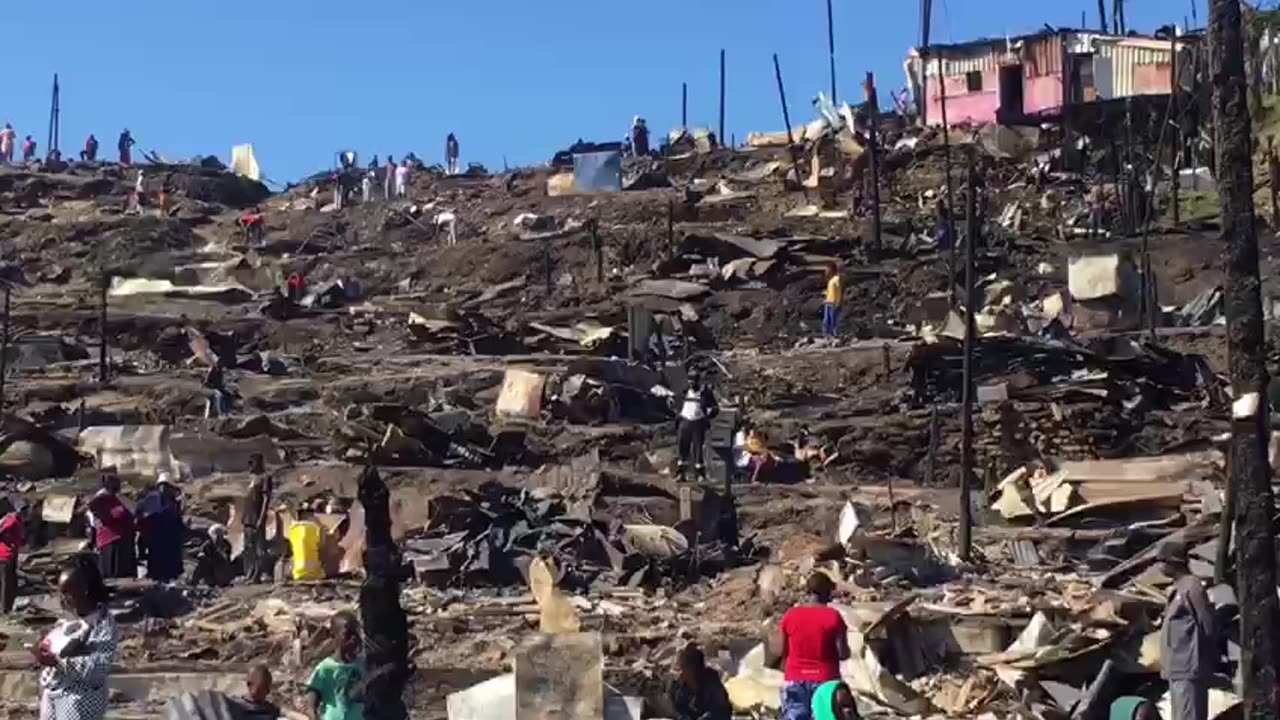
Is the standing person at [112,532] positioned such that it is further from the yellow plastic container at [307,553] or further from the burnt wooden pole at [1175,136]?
the burnt wooden pole at [1175,136]

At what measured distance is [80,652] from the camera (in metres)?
7.49

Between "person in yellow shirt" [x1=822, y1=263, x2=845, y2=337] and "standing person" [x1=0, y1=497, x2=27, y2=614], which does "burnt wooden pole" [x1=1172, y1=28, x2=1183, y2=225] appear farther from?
"standing person" [x1=0, y1=497, x2=27, y2=614]

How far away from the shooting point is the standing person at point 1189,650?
10.6 m

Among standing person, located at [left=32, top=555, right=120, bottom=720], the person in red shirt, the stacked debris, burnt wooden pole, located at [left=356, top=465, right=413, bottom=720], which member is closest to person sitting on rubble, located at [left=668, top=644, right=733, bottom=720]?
the person in red shirt

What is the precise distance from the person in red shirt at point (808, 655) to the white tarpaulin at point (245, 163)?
4893cm

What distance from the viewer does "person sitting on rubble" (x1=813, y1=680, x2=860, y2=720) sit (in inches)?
336

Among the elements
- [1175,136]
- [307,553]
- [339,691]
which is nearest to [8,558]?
[307,553]

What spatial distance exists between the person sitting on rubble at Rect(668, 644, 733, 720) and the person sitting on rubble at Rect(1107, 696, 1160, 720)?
2020 millimetres

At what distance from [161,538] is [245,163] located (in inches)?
1606

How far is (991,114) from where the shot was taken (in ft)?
162

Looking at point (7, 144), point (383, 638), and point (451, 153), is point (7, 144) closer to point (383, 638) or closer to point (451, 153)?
point (451, 153)

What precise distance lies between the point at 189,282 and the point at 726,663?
2860 centimetres

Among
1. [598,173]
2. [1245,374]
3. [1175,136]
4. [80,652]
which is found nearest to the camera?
[80,652]

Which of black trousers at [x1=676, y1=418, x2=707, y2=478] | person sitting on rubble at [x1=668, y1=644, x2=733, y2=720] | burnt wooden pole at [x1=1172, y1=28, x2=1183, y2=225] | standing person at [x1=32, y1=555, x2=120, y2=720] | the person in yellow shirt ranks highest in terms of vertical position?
burnt wooden pole at [x1=1172, y1=28, x2=1183, y2=225]
